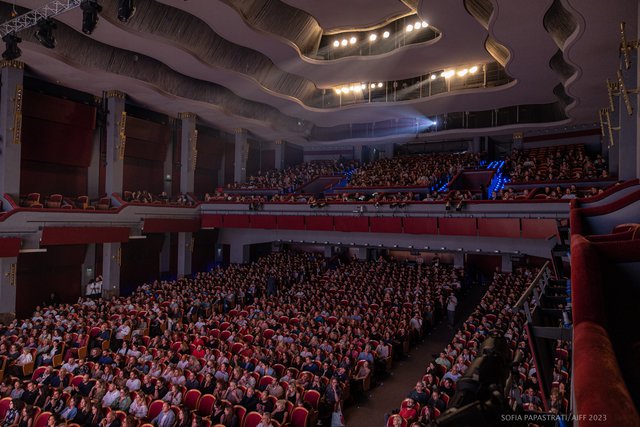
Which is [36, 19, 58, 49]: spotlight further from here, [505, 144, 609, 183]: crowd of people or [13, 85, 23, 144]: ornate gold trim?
[505, 144, 609, 183]: crowd of people

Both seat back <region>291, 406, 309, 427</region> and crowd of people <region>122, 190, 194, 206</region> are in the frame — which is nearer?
seat back <region>291, 406, 309, 427</region>

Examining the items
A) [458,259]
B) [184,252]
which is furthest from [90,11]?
[458,259]

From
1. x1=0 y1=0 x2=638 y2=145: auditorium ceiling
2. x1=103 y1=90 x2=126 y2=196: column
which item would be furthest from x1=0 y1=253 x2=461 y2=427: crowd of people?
x1=0 y1=0 x2=638 y2=145: auditorium ceiling

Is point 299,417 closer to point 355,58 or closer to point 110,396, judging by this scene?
point 110,396

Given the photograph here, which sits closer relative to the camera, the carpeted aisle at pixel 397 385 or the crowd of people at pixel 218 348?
the crowd of people at pixel 218 348

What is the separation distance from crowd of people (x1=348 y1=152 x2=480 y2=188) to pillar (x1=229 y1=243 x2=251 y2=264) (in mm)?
6669

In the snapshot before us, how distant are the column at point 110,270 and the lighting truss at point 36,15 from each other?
896cm

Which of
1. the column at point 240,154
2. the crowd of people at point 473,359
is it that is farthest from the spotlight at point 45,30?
the column at point 240,154

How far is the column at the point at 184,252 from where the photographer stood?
20.3 m

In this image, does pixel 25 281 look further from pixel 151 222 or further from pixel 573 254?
pixel 573 254

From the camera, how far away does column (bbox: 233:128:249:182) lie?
2403cm

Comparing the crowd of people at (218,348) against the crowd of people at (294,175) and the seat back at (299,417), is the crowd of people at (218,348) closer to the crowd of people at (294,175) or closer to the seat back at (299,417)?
the seat back at (299,417)

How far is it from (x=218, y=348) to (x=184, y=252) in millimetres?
11881

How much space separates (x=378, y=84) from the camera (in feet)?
65.0
